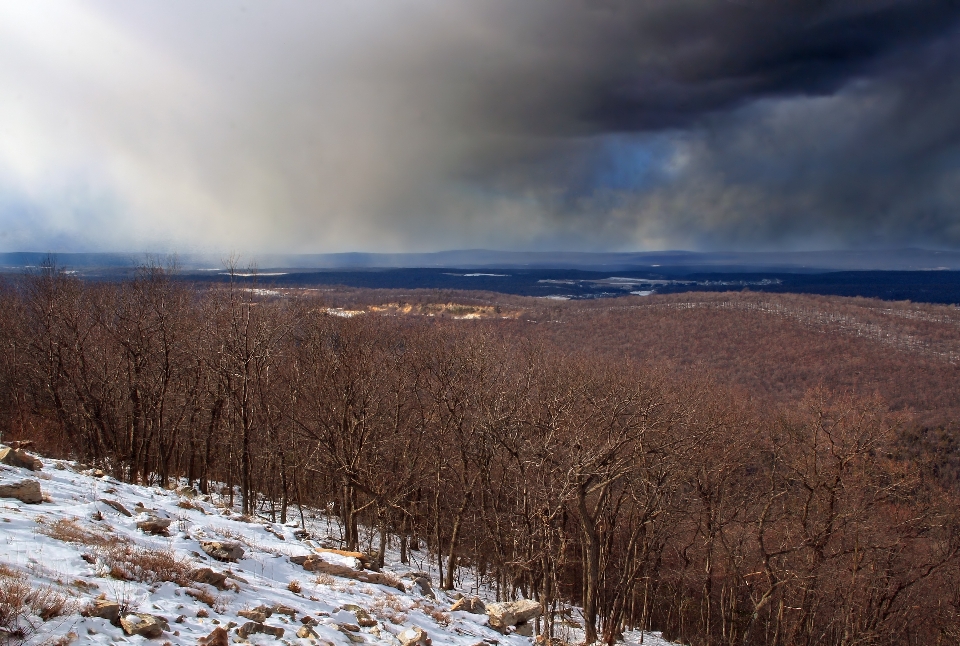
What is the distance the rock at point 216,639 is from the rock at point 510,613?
670 cm

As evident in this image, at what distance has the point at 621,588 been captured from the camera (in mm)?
19094

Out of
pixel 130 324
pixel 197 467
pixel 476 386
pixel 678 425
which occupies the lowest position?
pixel 197 467

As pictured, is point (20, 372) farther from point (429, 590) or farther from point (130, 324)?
point (429, 590)

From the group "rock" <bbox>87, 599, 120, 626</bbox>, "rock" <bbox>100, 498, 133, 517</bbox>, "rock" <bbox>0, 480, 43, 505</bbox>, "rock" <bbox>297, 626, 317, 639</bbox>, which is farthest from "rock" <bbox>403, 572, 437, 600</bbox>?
"rock" <bbox>0, 480, 43, 505</bbox>

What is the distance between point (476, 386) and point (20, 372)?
85.5 feet

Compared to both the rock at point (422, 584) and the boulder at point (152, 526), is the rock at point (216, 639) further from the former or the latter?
the rock at point (422, 584)

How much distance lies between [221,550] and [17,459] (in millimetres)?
6059

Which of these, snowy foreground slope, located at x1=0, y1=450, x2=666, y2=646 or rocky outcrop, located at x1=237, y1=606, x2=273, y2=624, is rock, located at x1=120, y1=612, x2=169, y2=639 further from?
rocky outcrop, located at x1=237, y1=606, x2=273, y2=624

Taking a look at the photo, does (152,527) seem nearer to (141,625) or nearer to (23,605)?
(141,625)

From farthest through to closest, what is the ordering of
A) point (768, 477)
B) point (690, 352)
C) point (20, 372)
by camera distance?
point (690, 352)
point (20, 372)
point (768, 477)

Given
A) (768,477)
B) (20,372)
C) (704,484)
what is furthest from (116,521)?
(768,477)

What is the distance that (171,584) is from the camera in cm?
802

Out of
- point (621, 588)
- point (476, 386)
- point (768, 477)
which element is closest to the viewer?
point (621, 588)

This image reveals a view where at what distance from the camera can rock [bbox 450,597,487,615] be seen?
39.6ft
